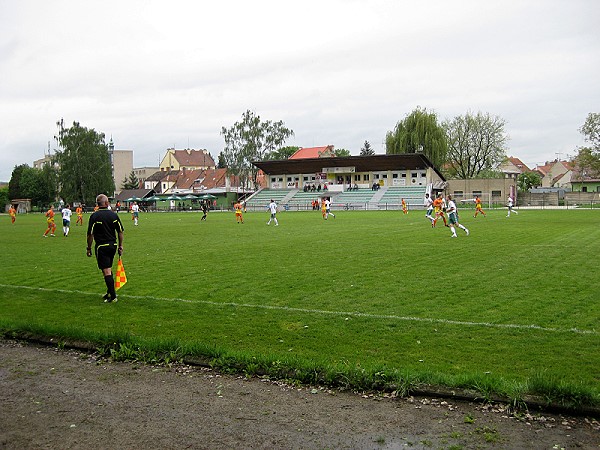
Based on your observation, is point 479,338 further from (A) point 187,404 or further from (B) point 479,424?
(A) point 187,404

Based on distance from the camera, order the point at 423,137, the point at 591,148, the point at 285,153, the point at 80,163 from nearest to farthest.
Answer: the point at 591,148
the point at 423,137
the point at 80,163
the point at 285,153

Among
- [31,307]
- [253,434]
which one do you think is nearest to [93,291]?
[31,307]

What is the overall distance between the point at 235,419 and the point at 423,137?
8127 centimetres

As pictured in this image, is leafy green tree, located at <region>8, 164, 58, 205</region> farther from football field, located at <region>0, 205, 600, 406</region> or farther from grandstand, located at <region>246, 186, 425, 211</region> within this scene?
football field, located at <region>0, 205, 600, 406</region>

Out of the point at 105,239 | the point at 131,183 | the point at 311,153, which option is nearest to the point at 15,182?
the point at 131,183

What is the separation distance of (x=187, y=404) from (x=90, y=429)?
2.93ft

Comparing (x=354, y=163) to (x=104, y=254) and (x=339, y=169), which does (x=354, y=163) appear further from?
(x=104, y=254)

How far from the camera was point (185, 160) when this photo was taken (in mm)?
140125

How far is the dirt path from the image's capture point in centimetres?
424

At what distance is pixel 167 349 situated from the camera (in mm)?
6602

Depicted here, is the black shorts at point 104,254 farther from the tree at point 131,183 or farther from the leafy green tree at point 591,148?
the tree at point 131,183

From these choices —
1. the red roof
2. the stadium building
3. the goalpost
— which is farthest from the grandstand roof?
the red roof

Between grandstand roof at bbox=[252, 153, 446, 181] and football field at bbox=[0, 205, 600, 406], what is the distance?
2441 inches

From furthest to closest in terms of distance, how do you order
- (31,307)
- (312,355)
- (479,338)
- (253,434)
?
(31,307) → (479,338) → (312,355) → (253,434)
